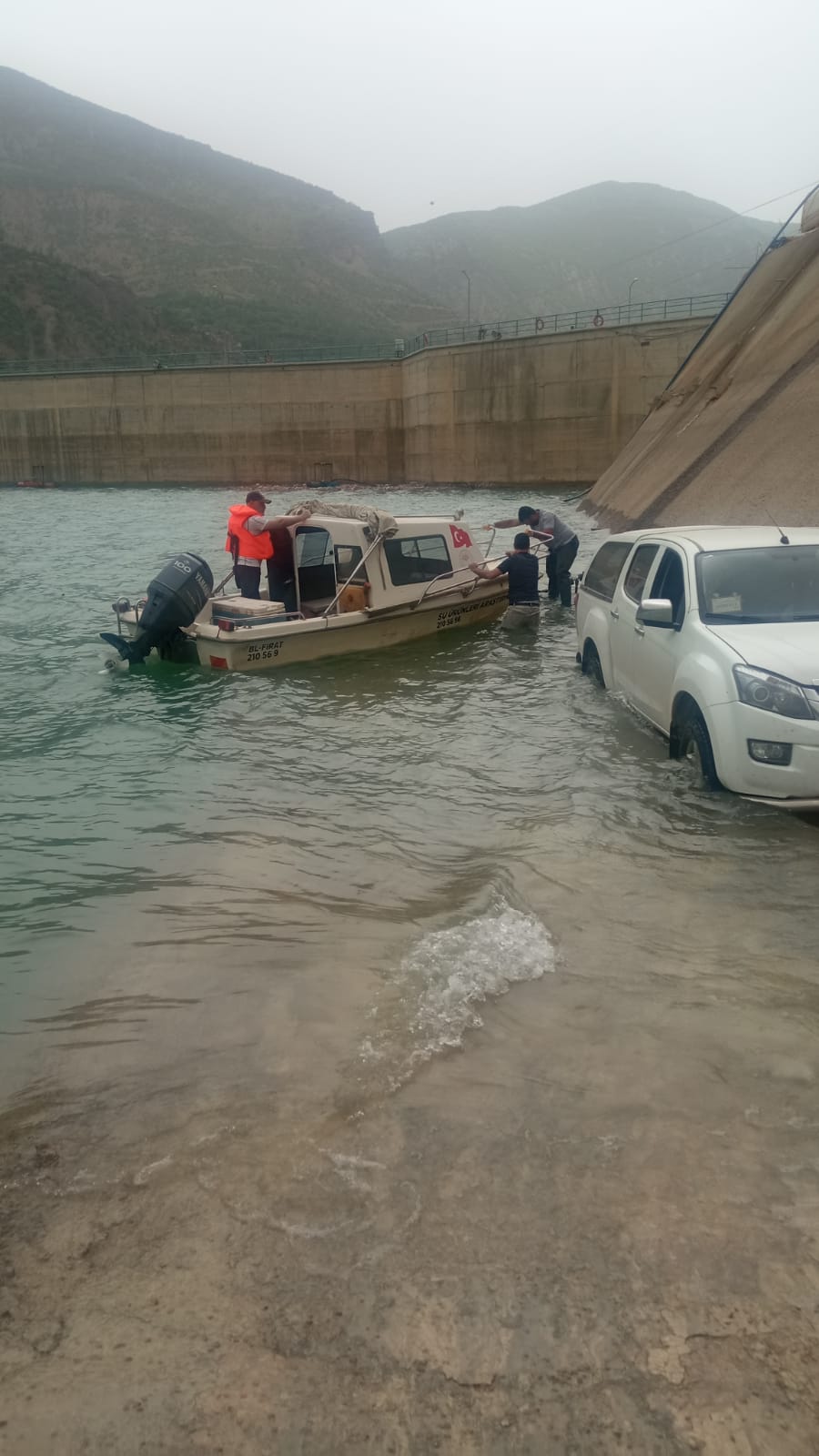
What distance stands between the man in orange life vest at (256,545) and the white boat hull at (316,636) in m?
1.07

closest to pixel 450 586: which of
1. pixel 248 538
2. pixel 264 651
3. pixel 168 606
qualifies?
pixel 248 538

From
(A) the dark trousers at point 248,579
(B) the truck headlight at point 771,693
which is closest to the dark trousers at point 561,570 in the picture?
(A) the dark trousers at point 248,579

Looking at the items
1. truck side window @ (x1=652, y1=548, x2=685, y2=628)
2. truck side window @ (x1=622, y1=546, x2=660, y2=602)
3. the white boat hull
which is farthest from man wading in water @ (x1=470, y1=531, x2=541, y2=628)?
truck side window @ (x1=652, y1=548, x2=685, y2=628)

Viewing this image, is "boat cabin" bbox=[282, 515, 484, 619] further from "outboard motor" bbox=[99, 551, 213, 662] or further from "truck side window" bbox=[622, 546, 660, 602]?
"truck side window" bbox=[622, 546, 660, 602]

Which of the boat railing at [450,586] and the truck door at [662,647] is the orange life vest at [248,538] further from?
the truck door at [662,647]

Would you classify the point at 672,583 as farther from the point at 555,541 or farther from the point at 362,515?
the point at 555,541

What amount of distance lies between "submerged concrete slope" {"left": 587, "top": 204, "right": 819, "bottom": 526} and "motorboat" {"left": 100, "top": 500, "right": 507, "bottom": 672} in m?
4.09

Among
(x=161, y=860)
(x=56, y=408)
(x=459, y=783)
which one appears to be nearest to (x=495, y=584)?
(x=459, y=783)

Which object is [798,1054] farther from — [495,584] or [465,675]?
[495,584]

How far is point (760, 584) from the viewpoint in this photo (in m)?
6.85

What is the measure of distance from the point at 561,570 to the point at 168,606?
20.6 feet

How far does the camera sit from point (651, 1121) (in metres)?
3.29

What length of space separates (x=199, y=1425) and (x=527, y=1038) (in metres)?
1.90

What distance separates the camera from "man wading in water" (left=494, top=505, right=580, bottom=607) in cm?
1411
